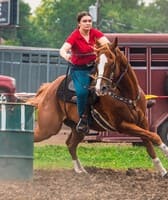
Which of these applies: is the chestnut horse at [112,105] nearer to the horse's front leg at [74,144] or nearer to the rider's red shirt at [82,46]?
the horse's front leg at [74,144]

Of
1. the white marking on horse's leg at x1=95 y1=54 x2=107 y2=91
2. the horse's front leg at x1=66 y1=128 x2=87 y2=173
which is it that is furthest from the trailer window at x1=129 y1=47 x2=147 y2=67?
the white marking on horse's leg at x1=95 y1=54 x2=107 y2=91

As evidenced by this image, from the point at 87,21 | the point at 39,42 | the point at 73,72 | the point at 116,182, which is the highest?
the point at 87,21

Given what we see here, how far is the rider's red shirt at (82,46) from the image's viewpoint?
1287 centimetres

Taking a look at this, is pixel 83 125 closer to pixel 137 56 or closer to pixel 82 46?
pixel 82 46

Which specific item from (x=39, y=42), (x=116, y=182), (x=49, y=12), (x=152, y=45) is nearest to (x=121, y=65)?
(x=116, y=182)

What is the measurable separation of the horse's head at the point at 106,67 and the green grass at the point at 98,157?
3.24m

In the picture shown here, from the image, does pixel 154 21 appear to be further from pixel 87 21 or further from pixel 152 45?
pixel 87 21

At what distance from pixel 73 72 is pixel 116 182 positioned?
197cm

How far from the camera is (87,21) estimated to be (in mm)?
12836

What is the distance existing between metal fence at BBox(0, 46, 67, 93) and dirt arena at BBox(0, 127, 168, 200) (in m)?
25.4

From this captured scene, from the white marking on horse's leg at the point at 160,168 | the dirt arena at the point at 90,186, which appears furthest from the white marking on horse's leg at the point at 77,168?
the white marking on horse's leg at the point at 160,168

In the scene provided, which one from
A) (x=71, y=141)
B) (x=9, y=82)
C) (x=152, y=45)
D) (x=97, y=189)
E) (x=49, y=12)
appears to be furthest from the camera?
(x=49, y=12)

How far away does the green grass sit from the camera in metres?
16.0

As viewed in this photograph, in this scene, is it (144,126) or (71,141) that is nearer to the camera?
(144,126)
